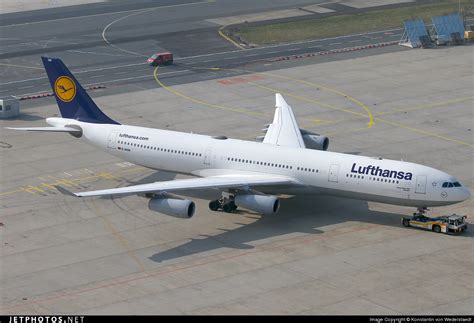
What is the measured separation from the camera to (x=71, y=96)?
86.9m

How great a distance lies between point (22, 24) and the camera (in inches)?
6058

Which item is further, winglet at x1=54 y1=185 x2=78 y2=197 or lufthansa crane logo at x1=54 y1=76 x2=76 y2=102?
lufthansa crane logo at x1=54 y1=76 x2=76 y2=102

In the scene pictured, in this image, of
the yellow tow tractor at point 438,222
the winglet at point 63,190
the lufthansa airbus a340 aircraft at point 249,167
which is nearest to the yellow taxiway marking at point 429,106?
the lufthansa airbus a340 aircraft at point 249,167

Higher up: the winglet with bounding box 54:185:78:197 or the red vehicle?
the red vehicle

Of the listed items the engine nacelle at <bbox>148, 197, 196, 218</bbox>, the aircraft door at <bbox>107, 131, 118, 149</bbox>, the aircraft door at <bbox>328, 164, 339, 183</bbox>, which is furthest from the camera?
the aircraft door at <bbox>107, 131, 118, 149</bbox>

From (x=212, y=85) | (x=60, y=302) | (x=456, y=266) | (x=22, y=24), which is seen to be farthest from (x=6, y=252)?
(x=22, y=24)

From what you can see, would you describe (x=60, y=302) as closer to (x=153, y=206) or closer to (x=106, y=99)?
(x=153, y=206)

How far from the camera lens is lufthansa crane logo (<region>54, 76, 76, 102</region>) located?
86875 mm

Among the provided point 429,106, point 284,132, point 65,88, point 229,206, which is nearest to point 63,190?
point 65,88

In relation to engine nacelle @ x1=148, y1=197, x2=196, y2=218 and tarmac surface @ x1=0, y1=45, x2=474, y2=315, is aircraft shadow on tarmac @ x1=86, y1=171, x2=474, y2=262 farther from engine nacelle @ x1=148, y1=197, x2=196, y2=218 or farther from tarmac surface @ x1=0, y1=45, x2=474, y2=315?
engine nacelle @ x1=148, y1=197, x2=196, y2=218

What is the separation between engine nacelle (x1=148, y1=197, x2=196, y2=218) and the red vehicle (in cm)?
5883

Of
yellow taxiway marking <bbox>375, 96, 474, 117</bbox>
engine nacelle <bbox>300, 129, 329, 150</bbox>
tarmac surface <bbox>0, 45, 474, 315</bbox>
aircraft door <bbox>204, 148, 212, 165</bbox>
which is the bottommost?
tarmac surface <bbox>0, 45, 474, 315</bbox>

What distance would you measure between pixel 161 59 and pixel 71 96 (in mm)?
42563

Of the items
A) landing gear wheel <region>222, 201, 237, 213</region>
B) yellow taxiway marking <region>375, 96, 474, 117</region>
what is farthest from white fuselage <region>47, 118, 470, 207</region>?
yellow taxiway marking <region>375, 96, 474, 117</region>
